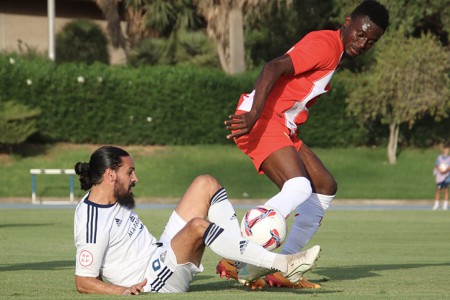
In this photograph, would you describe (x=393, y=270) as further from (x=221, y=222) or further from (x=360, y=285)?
(x=221, y=222)

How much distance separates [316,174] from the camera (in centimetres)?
1034

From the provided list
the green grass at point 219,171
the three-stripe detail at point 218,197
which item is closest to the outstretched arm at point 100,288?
the three-stripe detail at point 218,197

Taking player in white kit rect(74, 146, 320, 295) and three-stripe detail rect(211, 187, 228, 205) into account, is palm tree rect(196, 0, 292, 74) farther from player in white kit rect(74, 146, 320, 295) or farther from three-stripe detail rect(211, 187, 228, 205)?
player in white kit rect(74, 146, 320, 295)

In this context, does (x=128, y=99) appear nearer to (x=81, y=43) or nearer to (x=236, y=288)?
(x=81, y=43)

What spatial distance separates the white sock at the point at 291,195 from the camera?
9.31m

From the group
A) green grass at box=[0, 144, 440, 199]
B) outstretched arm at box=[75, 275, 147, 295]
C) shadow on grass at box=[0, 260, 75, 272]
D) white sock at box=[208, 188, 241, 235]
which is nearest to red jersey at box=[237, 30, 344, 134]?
white sock at box=[208, 188, 241, 235]

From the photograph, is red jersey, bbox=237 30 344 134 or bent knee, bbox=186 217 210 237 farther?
red jersey, bbox=237 30 344 134

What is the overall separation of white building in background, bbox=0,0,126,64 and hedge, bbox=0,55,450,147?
7.19 metres

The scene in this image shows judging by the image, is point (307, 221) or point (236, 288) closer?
point (236, 288)

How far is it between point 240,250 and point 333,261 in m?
5.43

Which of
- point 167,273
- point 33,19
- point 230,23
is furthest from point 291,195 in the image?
point 33,19

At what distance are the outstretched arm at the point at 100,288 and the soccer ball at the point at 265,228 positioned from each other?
0.98 metres

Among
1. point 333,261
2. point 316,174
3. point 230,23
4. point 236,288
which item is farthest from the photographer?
point 230,23

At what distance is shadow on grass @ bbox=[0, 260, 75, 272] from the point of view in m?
12.0
